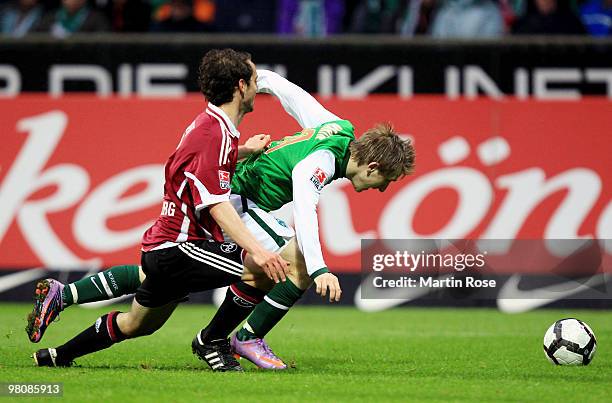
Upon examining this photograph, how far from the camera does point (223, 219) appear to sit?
6.51m

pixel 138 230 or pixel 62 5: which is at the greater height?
pixel 62 5

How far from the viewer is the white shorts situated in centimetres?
717

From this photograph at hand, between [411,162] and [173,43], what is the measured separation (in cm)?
500

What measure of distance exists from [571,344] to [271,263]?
2.22 meters

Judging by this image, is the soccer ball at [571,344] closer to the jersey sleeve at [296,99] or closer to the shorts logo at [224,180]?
the jersey sleeve at [296,99]

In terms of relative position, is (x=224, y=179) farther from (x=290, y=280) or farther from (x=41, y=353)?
(x=41, y=353)

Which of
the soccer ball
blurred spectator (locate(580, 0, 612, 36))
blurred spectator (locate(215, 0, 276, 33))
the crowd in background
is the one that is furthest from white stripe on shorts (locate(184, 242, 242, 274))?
→ blurred spectator (locate(580, 0, 612, 36))

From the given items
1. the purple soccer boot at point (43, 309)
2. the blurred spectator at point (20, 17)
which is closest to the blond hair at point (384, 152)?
the purple soccer boot at point (43, 309)

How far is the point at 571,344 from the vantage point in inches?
296

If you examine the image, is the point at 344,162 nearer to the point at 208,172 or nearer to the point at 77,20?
the point at 208,172

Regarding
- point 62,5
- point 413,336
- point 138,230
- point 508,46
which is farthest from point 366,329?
point 62,5

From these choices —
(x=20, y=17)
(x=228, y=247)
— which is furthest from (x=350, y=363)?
(x=20, y=17)

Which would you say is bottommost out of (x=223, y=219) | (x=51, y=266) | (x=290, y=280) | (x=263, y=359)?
(x=51, y=266)

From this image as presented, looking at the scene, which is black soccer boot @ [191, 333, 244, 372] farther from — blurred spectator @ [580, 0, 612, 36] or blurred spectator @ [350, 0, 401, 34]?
blurred spectator @ [580, 0, 612, 36]
